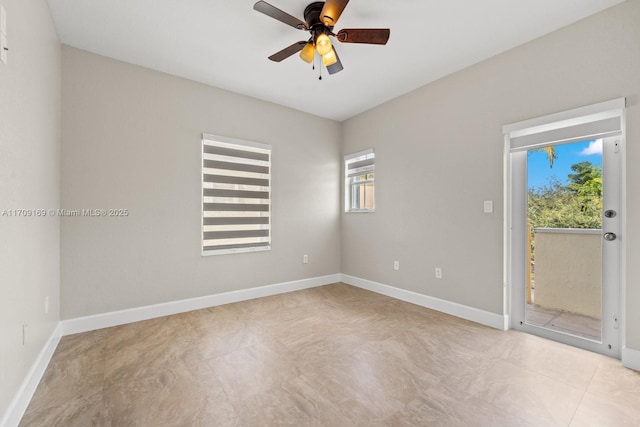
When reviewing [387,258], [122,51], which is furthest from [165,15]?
[387,258]

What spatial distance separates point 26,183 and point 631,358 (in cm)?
441

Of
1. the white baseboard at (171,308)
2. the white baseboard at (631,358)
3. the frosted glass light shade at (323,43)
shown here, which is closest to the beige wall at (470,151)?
the white baseboard at (631,358)

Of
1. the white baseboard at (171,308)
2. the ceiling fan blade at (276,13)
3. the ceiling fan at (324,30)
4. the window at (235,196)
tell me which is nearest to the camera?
the ceiling fan blade at (276,13)

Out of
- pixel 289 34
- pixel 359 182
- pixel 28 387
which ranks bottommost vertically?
pixel 28 387

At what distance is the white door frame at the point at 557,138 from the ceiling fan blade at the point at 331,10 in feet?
6.55

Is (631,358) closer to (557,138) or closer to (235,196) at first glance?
(557,138)

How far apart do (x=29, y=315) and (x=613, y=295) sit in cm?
437

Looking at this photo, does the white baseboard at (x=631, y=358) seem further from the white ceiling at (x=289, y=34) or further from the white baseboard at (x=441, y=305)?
the white ceiling at (x=289, y=34)

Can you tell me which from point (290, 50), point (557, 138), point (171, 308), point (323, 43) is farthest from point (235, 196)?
point (557, 138)

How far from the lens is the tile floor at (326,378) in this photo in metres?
1.60

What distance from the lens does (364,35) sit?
2170 mm

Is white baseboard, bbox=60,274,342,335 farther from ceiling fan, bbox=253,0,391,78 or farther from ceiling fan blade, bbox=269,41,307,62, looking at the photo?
ceiling fan, bbox=253,0,391,78

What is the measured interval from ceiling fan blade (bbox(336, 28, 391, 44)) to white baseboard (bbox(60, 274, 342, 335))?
319cm

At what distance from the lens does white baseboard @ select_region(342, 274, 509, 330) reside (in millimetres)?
2852
